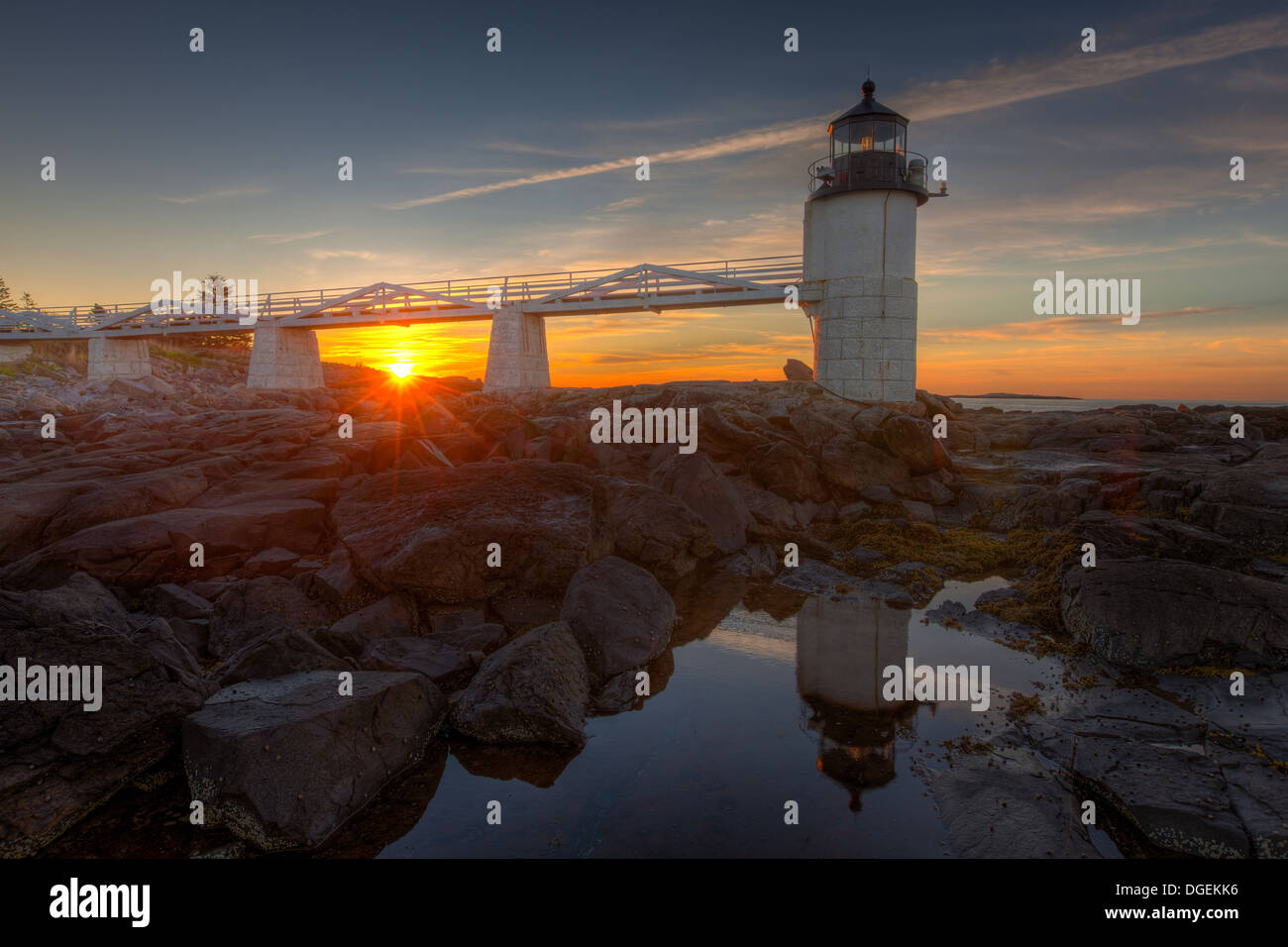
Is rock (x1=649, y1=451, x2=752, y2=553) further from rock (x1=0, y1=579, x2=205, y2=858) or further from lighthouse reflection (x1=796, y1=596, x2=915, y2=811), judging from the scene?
rock (x1=0, y1=579, x2=205, y2=858)

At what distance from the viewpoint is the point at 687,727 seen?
26.6ft

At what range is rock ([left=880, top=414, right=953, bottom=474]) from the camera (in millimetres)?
19547

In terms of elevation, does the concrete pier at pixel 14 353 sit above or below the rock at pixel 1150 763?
above

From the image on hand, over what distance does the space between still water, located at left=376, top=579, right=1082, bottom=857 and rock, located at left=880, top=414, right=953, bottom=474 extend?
33.6 feet

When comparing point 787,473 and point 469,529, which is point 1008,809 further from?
point 787,473

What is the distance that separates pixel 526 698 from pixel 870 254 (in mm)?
30492

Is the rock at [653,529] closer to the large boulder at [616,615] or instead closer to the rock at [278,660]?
the large boulder at [616,615]

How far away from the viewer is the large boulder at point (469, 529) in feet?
36.1

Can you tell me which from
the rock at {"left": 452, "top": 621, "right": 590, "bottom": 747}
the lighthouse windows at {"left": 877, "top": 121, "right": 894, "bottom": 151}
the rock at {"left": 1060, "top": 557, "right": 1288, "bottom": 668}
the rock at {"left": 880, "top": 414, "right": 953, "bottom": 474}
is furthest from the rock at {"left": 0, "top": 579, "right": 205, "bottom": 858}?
the lighthouse windows at {"left": 877, "top": 121, "right": 894, "bottom": 151}

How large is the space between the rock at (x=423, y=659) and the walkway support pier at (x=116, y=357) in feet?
185

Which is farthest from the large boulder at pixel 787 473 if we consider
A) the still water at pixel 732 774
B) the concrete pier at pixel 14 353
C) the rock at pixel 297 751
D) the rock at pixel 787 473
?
the concrete pier at pixel 14 353

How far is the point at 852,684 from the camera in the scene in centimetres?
926

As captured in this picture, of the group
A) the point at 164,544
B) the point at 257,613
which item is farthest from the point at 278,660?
the point at 164,544
